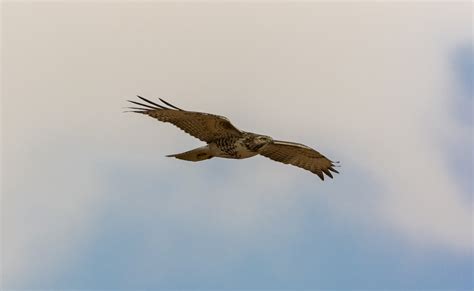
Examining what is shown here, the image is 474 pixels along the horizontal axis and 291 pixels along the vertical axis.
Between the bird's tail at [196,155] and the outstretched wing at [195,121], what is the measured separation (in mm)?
147

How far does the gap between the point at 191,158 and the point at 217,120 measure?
0.73 meters

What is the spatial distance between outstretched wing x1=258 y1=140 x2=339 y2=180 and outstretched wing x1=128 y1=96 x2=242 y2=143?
32.5 inches

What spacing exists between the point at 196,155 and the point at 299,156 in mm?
1863

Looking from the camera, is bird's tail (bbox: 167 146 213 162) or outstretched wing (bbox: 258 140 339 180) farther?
outstretched wing (bbox: 258 140 339 180)

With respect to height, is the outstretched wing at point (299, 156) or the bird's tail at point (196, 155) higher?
the outstretched wing at point (299, 156)

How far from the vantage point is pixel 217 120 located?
12.6 metres

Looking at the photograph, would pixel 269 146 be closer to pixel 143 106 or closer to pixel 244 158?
pixel 244 158

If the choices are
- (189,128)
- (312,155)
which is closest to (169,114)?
(189,128)

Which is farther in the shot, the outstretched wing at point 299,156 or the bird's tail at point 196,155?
the outstretched wing at point 299,156

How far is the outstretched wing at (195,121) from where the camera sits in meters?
12.7

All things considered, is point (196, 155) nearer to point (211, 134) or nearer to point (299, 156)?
point (211, 134)

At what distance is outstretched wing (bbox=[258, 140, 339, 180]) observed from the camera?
44.7ft

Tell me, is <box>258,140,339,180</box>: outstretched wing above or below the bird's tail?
above

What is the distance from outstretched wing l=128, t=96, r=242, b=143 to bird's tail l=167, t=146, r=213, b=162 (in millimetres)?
147
